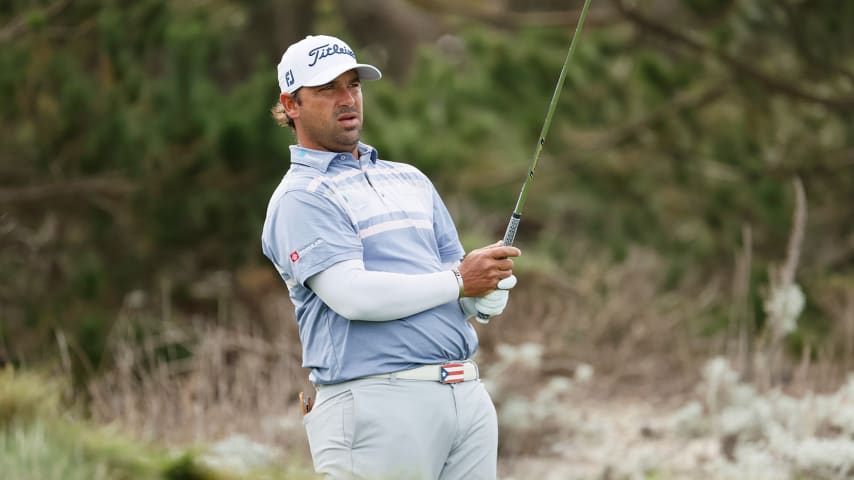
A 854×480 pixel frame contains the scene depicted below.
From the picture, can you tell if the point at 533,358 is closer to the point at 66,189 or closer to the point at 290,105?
the point at 290,105

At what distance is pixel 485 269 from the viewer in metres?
3.28

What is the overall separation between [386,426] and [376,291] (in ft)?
1.26

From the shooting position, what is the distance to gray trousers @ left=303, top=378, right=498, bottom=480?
10.7 feet

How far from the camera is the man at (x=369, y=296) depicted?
127 inches

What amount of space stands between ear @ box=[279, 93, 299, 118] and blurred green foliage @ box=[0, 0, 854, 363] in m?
3.71

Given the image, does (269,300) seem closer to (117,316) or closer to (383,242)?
(117,316)

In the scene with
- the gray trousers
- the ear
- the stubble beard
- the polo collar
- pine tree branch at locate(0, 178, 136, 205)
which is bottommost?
the gray trousers

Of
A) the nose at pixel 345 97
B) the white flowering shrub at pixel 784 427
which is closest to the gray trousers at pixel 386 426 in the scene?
the nose at pixel 345 97

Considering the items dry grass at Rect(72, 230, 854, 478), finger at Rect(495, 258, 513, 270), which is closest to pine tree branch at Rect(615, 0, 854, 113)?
dry grass at Rect(72, 230, 854, 478)

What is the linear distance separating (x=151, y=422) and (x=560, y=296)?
3.61 m

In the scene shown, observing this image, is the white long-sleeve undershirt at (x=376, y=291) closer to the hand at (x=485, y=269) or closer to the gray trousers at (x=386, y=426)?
the hand at (x=485, y=269)

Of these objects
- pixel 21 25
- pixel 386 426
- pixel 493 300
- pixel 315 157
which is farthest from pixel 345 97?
pixel 21 25

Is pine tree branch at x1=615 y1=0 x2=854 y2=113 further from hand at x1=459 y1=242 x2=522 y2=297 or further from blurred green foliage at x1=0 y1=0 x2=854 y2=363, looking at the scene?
hand at x1=459 y1=242 x2=522 y2=297

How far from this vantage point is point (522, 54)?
9703mm
